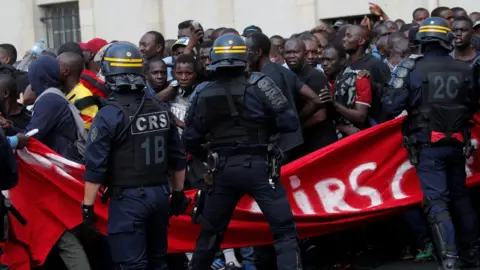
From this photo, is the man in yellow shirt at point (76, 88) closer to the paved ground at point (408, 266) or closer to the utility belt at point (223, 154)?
the utility belt at point (223, 154)

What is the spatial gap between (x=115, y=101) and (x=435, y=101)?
2880mm

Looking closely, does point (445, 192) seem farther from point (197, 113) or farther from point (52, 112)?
point (52, 112)

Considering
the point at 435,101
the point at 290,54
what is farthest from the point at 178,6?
the point at 435,101

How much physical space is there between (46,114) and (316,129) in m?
2.56

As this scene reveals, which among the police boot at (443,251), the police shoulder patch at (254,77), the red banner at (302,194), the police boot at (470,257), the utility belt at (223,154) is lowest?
the police boot at (470,257)

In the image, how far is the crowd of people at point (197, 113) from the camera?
787 cm

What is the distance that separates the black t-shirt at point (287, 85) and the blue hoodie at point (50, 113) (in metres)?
1.79

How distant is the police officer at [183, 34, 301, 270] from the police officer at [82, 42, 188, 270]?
1.77ft

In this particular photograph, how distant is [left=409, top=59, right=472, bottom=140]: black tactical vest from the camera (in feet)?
29.9

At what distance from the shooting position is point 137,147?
7.84 m

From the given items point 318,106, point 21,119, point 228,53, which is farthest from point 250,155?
point 21,119

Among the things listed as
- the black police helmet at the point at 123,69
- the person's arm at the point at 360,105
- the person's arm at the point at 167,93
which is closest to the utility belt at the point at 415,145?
the person's arm at the point at 360,105

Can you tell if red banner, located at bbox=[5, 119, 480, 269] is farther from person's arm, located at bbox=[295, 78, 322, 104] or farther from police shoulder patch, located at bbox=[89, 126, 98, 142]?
police shoulder patch, located at bbox=[89, 126, 98, 142]

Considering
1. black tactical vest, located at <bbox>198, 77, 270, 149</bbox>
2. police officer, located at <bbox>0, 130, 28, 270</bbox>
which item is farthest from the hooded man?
black tactical vest, located at <bbox>198, 77, 270, 149</bbox>
